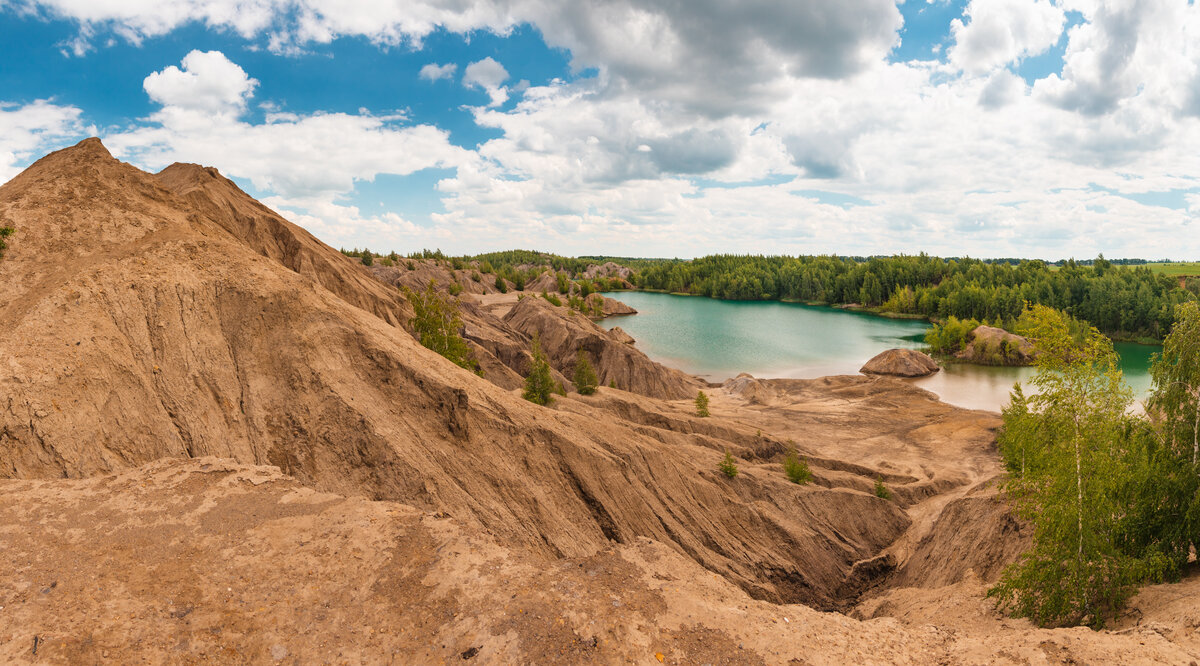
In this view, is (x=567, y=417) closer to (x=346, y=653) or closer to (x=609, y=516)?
(x=609, y=516)

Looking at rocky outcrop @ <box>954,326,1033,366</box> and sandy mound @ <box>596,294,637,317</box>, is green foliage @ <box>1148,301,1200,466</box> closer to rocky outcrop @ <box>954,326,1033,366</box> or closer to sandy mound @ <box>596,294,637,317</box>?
rocky outcrop @ <box>954,326,1033,366</box>

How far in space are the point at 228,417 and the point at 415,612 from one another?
1032 centimetres

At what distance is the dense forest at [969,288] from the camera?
3629 inches

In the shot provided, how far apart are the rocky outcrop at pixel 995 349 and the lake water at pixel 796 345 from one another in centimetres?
220

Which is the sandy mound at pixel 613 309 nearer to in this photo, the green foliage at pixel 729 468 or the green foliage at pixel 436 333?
the green foliage at pixel 436 333

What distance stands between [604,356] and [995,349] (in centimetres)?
5721

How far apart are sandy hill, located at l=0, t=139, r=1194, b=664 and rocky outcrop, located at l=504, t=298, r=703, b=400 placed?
2141 centimetres

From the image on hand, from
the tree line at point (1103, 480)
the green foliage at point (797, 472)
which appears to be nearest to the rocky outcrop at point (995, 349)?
the green foliage at point (797, 472)

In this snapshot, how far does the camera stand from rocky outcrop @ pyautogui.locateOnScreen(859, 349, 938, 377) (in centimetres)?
6600

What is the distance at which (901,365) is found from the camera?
6625 centimetres

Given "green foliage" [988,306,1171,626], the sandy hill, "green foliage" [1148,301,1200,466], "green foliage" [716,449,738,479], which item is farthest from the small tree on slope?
"green foliage" [1148,301,1200,466]

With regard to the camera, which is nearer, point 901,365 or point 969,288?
point 901,365

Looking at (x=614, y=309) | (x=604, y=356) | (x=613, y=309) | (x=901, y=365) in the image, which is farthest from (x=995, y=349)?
(x=613, y=309)

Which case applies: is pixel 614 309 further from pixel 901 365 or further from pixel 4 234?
pixel 4 234
